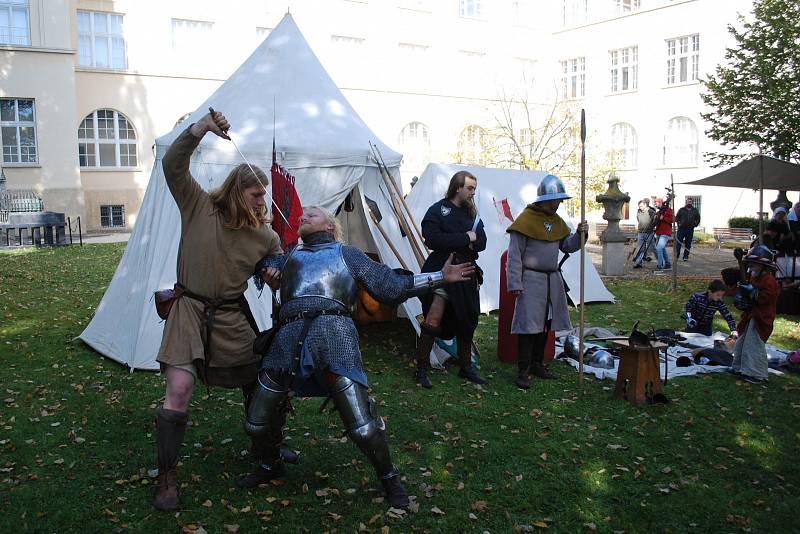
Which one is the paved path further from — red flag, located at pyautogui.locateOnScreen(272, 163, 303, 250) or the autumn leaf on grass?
the autumn leaf on grass

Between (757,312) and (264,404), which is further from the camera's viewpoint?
(757,312)

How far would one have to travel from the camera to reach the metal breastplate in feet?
Answer: 11.3

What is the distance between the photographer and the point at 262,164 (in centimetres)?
633

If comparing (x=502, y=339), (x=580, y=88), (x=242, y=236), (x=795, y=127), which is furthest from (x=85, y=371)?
(x=580, y=88)

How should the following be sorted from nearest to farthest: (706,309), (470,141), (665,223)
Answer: (706,309), (665,223), (470,141)

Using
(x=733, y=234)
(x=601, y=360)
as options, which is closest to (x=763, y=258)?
(x=601, y=360)

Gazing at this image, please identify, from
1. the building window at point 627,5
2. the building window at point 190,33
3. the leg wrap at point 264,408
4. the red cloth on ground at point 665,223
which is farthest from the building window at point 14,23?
the building window at point 627,5

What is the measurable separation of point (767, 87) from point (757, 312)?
38.9ft

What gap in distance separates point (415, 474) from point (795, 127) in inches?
535

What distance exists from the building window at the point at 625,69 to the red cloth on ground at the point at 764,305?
23.9m

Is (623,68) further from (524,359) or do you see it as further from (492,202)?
(524,359)

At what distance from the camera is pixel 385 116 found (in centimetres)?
2789

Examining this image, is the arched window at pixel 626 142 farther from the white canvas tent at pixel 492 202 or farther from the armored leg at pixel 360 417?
the armored leg at pixel 360 417

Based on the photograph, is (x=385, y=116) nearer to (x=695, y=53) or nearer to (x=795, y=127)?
(x=695, y=53)
